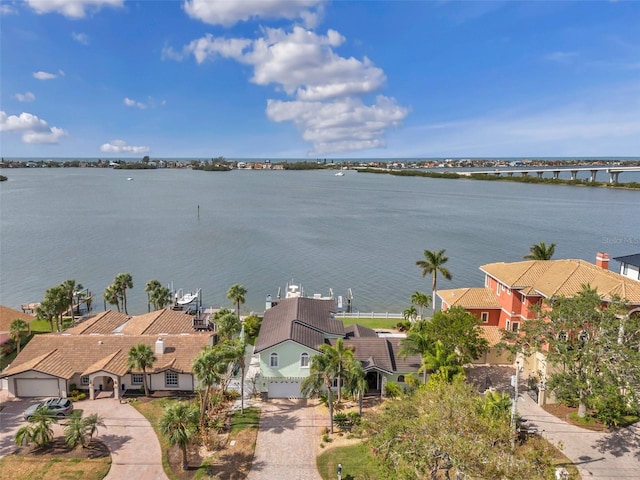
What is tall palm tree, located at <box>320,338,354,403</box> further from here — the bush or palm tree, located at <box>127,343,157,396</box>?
palm tree, located at <box>127,343,157,396</box>

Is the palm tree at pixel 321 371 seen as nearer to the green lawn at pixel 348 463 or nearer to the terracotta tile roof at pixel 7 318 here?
the green lawn at pixel 348 463

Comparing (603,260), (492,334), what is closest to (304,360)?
(492,334)

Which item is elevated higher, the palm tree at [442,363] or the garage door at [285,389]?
the palm tree at [442,363]

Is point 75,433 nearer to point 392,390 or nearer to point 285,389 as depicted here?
point 285,389

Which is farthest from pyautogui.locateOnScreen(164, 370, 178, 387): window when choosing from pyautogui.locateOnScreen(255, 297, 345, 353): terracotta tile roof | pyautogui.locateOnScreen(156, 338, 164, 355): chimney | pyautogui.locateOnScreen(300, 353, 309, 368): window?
pyautogui.locateOnScreen(300, 353, 309, 368): window

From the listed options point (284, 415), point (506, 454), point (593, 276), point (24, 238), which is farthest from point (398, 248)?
point (24, 238)

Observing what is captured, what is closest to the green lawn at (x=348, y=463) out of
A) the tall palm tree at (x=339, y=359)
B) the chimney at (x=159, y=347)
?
the tall palm tree at (x=339, y=359)
